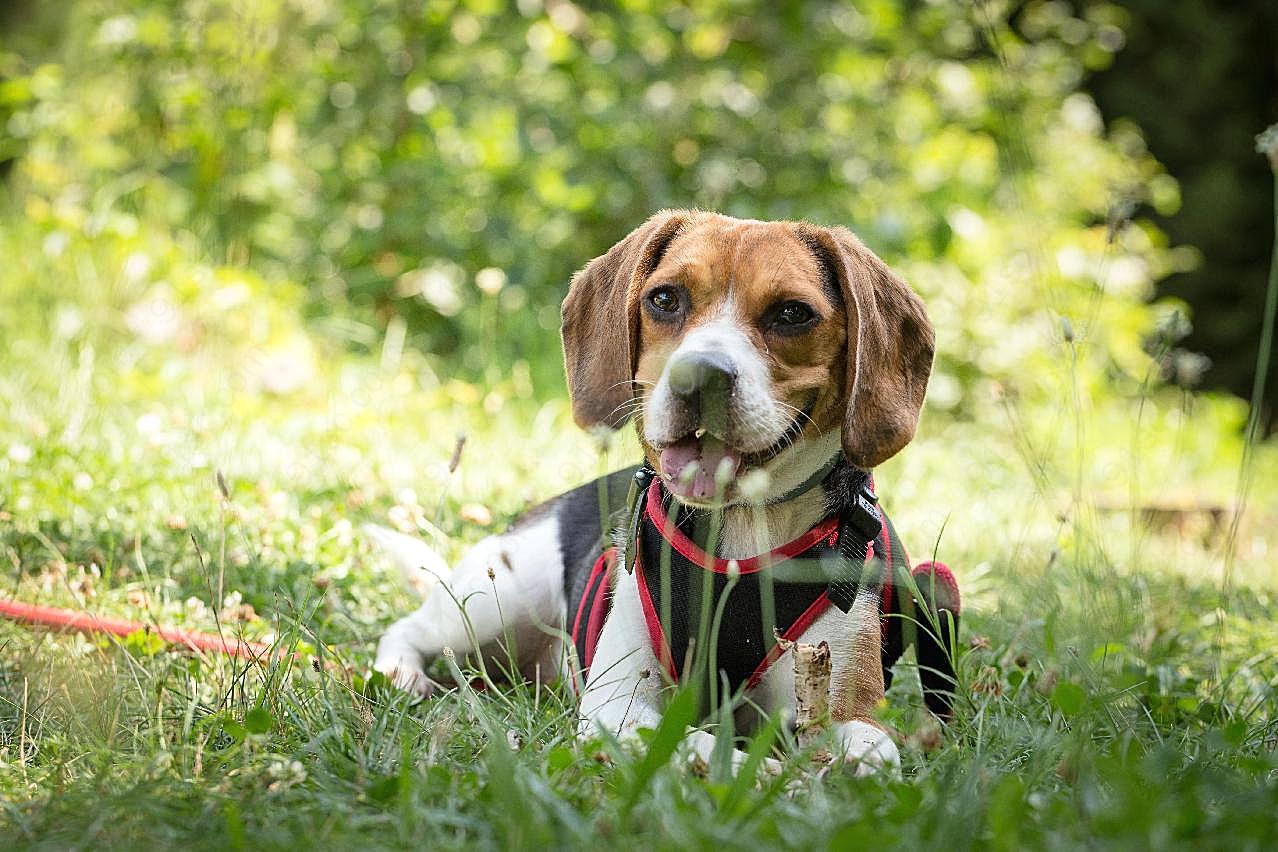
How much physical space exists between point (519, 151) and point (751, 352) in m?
4.42

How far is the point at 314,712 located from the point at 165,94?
5838mm

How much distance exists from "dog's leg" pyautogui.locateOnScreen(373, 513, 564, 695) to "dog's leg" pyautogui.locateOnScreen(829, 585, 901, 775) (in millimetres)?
932

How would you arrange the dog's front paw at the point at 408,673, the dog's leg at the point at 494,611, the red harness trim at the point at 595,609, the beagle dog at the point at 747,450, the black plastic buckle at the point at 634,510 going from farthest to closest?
the dog's leg at the point at 494,611 → the dog's front paw at the point at 408,673 → the red harness trim at the point at 595,609 → the black plastic buckle at the point at 634,510 → the beagle dog at the point at 747,450

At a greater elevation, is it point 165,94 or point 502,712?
point 165,94

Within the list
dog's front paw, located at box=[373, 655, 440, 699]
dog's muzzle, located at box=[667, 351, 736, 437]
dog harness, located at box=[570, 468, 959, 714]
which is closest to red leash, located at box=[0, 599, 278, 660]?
dog's front paw, located at box=[373, 655, 440, 699]

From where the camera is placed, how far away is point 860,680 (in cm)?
265

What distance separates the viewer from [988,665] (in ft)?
10.2

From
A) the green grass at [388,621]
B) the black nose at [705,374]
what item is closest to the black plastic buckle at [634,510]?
the green grass at [388,621]

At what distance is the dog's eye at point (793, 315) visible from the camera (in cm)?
275

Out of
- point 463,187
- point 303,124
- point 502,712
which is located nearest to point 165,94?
point 303,124

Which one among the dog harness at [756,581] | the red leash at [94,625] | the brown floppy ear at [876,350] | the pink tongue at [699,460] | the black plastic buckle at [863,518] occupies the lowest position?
the red leash at [94,625]

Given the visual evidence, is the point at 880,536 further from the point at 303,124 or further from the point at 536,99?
the point at 303,124

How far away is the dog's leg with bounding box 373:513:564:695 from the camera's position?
3.35 metres

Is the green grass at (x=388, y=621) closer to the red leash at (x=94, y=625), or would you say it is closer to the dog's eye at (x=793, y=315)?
the red leash at (x=94, y=625)
